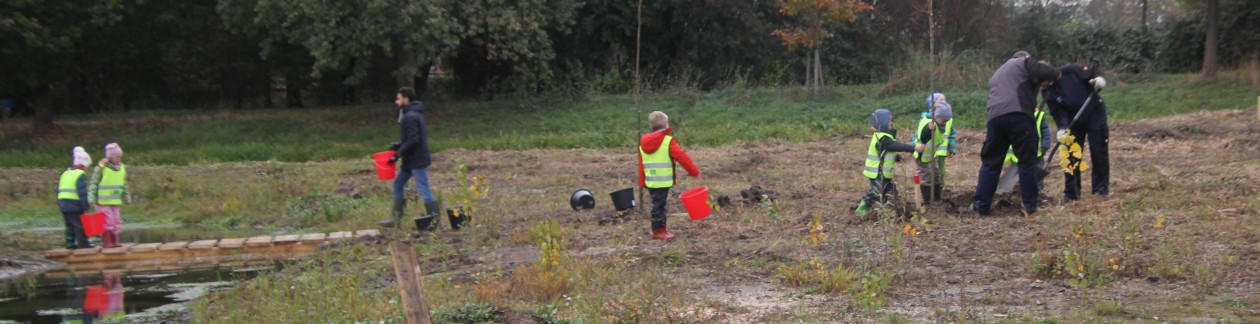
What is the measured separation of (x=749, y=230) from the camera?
11.6m

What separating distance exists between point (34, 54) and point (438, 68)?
13.2m

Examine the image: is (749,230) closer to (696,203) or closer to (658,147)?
(696,203)

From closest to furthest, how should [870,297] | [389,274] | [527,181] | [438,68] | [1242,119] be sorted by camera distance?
[870,297] < [389,274] < [527,181] < [1242,119] < [438,68]

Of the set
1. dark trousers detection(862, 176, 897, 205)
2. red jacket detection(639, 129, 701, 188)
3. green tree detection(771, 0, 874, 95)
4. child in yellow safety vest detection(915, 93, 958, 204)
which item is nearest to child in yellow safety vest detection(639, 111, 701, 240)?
red jacket detection(639, 129, 701, 188)

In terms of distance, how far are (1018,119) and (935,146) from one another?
142 cm

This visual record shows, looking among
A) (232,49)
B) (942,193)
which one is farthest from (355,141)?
(942,193)

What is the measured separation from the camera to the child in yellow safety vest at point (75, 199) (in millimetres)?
14281

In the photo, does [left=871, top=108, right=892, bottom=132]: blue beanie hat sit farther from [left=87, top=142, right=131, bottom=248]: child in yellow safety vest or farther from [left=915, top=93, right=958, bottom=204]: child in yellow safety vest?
[left=87, top=142, right=131, bottom=248]: child in yellow safety vest

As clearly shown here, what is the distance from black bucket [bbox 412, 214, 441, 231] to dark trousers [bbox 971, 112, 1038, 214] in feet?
18.5

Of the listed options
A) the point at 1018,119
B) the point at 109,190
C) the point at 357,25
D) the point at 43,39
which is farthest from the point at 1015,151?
the point at 43,39

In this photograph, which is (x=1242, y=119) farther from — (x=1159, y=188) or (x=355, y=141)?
(x=355, y=141)

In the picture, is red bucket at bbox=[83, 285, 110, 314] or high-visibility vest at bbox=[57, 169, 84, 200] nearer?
red bucket at bbox=[83, 285, 110, 314]

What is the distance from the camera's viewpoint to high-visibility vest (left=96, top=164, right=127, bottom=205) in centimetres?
1452

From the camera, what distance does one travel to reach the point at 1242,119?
844 inches
